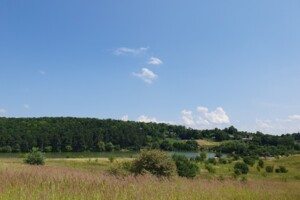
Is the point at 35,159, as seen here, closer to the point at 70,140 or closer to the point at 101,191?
the point at 101,191

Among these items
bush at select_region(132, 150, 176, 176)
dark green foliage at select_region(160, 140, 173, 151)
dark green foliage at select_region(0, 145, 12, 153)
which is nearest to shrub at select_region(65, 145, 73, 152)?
dark green foliage at select_region(0, 145, 12, 153)

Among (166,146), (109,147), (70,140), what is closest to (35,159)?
(70,140)

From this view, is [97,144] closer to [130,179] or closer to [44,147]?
[44,147]

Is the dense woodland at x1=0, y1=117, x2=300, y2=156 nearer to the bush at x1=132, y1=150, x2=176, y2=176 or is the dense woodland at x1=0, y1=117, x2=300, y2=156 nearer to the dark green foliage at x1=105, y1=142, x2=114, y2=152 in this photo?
the dark green foliage at x1=105, y1=142, x2=114, y2=152

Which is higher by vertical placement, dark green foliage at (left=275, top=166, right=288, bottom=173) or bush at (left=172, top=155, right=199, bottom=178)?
bush at (left=172, top=155, right=199, bottom=178)

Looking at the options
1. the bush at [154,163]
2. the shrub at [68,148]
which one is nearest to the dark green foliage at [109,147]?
the shrub at [68,148]

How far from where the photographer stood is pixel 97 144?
179m

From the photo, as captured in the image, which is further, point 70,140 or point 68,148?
point 70,140

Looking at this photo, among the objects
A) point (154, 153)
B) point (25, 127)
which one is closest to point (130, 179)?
point (154, 153)

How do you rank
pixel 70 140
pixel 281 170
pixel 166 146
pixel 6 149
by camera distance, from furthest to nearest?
pixel 166 146 < pixel 70 140 < pixel 6 149 < pixel 281 170

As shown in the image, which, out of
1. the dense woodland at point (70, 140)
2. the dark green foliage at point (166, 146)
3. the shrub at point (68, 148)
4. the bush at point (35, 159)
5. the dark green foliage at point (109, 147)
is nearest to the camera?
the bush at point (35, 159)

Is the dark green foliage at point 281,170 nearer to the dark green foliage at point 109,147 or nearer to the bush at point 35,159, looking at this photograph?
the bush at point 35,159

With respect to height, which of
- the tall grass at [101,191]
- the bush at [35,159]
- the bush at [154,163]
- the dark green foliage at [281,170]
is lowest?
the dark green foliage at [281,170]

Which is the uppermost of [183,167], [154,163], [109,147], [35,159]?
[154,163]
